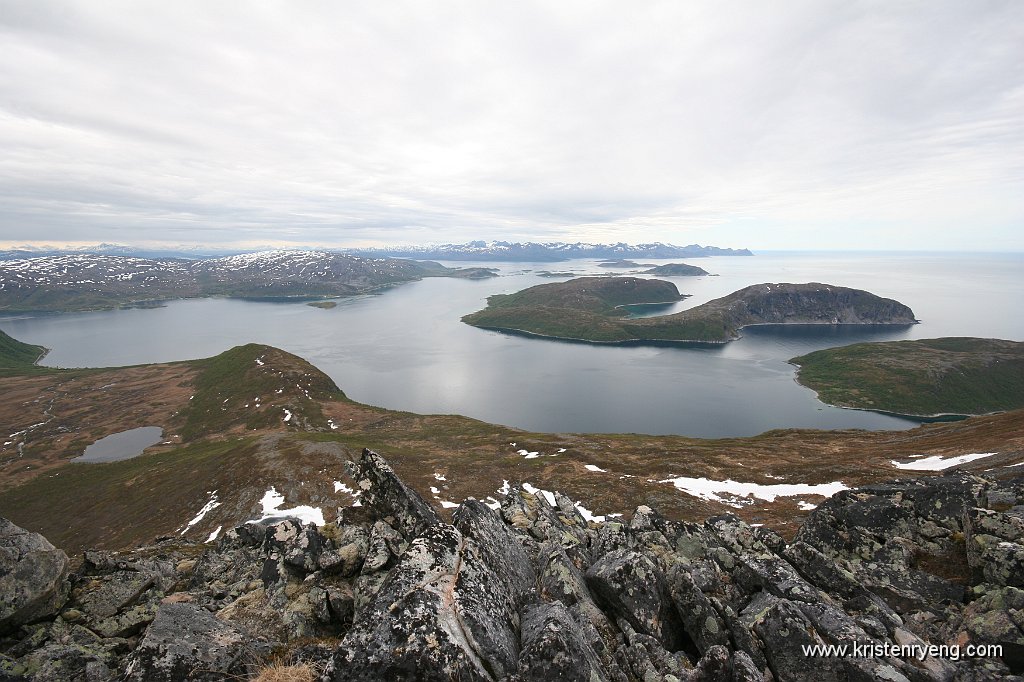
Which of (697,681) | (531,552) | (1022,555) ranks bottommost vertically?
(531,552)

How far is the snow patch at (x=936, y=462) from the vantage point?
53.9 metres

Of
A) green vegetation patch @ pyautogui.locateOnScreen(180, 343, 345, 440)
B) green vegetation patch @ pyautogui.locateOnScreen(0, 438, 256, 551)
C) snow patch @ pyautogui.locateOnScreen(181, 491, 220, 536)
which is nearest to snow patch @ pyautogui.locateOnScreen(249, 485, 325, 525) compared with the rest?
snow patch @ pyautogui.locateOnScreen(181, 491, 220, 536)

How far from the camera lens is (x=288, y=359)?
138875 millimetres

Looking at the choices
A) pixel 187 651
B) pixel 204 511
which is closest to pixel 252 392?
pixel 204 511

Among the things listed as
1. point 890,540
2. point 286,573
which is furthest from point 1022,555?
point 286,573

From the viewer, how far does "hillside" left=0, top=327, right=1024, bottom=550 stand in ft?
163

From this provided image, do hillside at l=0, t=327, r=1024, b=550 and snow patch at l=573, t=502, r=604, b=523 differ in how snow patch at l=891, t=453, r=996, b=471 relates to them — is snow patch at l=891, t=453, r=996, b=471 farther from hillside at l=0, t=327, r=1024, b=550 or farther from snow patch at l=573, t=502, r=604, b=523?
snow patch at l=573, t=502, r=604, b=523

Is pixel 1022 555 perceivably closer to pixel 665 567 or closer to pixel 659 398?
pixel 665 567

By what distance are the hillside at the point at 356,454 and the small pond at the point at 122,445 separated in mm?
2388

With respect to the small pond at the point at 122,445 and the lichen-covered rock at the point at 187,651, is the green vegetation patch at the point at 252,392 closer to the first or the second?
the small pond at the point at 122,445

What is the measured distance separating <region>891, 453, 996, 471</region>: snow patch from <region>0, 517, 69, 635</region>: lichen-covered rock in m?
80.9

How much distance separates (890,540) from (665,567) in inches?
396

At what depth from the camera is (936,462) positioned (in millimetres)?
57875

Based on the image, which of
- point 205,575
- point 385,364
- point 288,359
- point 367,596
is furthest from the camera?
point 385,364
